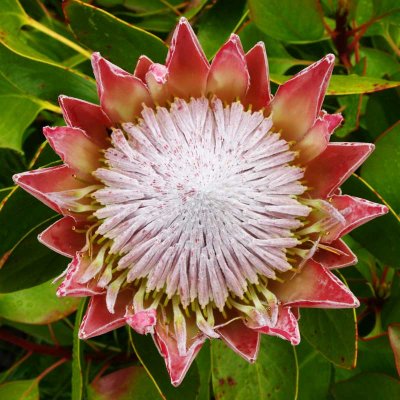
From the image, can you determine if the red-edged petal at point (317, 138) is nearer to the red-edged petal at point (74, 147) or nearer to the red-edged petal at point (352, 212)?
the red-edged petal at point (352, 212)

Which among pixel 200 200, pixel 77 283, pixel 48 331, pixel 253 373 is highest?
pixel 200 200

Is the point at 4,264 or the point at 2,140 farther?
the point at 2,140

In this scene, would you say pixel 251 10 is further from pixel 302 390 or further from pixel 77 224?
pixel 302 390

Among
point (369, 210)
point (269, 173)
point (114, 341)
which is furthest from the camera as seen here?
point (114, 341)

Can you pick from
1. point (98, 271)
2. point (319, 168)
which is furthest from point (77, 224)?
point (319, 168)

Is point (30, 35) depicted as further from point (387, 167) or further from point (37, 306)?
point (387, 167)

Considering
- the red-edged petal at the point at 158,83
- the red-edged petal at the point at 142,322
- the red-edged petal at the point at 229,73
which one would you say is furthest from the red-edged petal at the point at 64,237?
the red-edged petal at the point at 229,73

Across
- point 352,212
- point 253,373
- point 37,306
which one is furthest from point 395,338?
point 37,306
